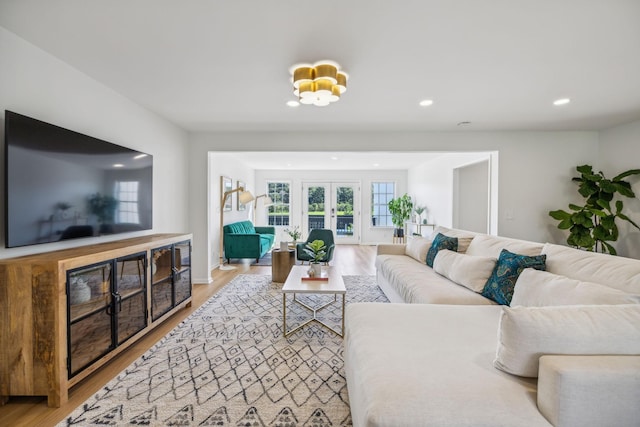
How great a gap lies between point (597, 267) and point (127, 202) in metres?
3.77

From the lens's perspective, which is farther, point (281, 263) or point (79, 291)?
point (281, 263)

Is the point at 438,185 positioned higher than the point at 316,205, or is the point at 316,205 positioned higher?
the point at 438,185

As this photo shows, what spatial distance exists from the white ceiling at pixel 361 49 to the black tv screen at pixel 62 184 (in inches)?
26.1

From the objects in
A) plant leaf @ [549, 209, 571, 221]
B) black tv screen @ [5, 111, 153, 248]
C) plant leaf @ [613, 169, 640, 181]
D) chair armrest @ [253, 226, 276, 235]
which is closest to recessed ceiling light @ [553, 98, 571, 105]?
plant leaf @ [613, 169, 640, 181]

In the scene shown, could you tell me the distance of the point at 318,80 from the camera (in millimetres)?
2262

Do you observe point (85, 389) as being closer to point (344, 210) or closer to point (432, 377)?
point (432, 377)

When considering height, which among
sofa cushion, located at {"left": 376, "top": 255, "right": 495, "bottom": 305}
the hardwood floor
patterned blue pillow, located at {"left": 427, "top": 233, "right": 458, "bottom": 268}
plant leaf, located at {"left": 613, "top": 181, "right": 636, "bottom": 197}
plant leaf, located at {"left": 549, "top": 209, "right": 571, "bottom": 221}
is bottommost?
the hardwood floor

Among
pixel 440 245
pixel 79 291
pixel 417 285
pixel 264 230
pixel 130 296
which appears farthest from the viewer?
pixel 264 230

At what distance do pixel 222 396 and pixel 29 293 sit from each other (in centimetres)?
128

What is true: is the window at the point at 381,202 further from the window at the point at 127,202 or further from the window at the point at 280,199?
the window at the point at 127,202

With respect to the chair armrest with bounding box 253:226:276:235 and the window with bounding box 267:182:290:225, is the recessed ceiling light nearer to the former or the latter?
the chair armrest with bounding box 253:226:276:235

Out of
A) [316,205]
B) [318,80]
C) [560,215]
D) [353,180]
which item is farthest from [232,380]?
[353,180]

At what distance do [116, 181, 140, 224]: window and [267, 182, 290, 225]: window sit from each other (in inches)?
228

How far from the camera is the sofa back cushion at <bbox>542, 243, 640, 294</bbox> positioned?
1.56 metres
